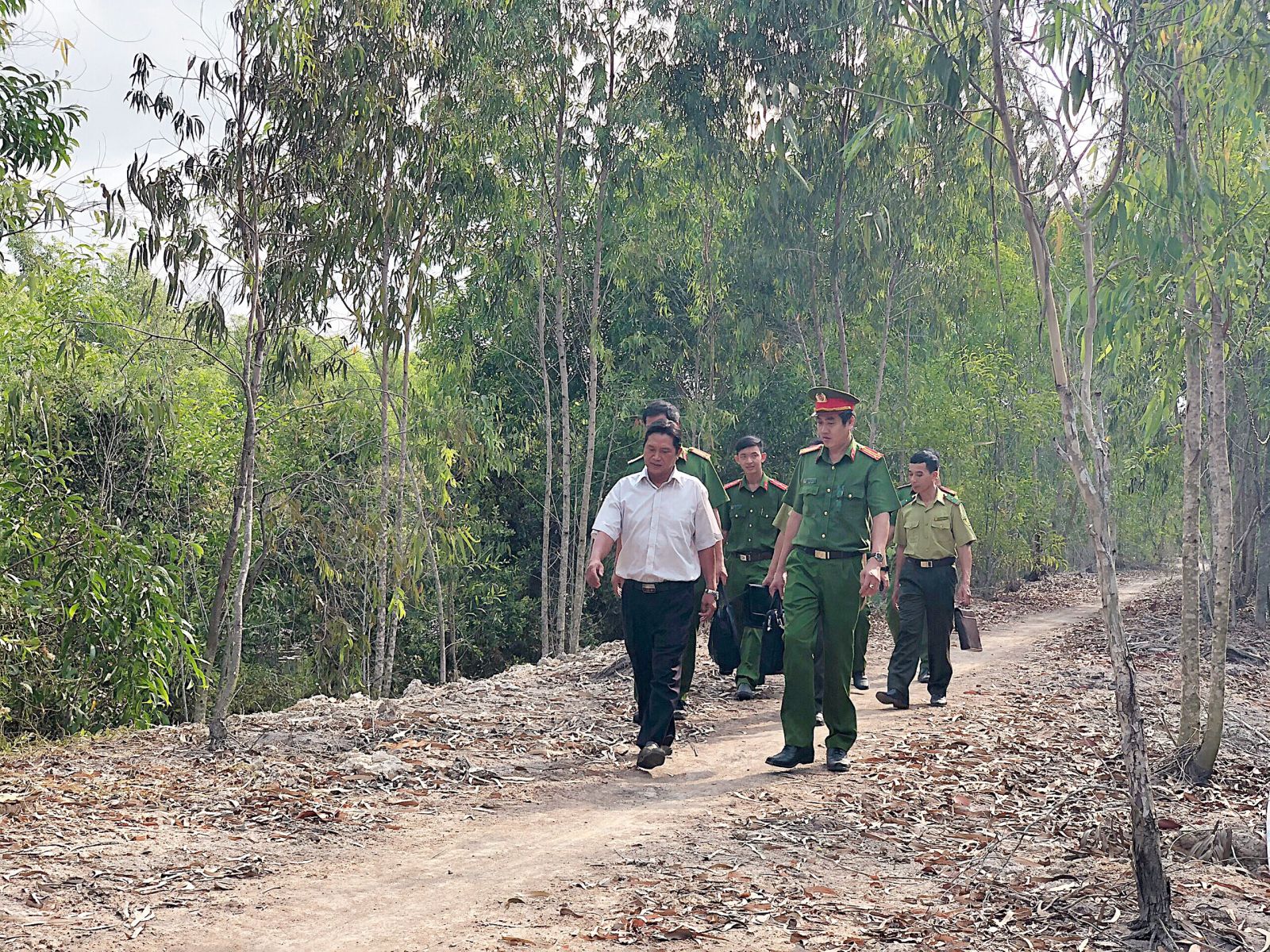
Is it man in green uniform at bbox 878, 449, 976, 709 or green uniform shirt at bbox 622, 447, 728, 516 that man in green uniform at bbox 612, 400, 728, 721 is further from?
man in green uniform at bbox 878, 449, 976, 709

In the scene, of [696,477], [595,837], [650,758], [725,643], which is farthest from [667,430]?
[725,643]

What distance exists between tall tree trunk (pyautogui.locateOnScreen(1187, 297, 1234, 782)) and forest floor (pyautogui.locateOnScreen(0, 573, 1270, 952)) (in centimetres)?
23

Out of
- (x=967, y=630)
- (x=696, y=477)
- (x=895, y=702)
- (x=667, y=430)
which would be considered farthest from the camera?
(x=967, y=630)

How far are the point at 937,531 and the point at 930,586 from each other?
1.48 ft

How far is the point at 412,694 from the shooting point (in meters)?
10.8

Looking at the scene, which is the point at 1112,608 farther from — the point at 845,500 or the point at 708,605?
the point at 708,605

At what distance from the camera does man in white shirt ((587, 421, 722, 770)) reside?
688cm

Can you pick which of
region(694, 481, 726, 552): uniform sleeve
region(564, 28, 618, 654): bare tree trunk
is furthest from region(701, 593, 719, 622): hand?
region(564, 28, 618, 654): bare tree trunk

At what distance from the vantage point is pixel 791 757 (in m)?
6.80

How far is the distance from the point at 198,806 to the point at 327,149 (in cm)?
447

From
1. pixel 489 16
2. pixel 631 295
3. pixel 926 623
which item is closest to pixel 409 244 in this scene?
pixel 489 16

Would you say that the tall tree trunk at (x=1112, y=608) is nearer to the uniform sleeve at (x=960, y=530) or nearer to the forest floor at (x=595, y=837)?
the forest floor at (x=595, y=837)

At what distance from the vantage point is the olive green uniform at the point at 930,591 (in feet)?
30.6

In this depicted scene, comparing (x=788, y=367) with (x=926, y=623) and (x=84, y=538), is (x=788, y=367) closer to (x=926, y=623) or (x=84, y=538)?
(x=926, y=623)
